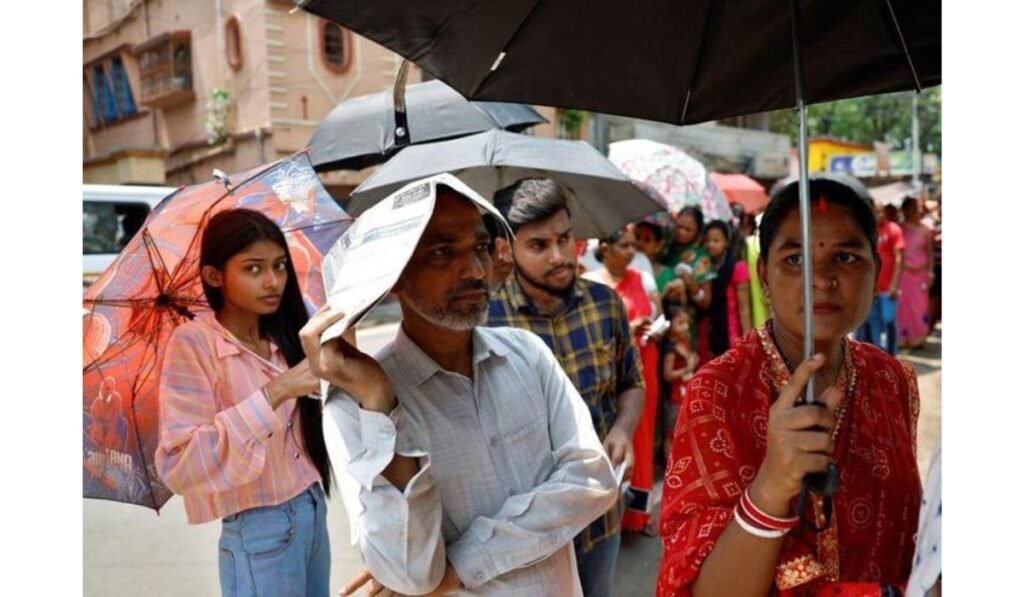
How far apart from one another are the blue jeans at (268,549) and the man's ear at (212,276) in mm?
623

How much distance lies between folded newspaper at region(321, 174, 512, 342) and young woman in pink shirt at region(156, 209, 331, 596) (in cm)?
71

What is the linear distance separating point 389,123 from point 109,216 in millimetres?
6365

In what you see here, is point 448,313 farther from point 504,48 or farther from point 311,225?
point 311,225

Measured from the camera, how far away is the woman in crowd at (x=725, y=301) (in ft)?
17.5

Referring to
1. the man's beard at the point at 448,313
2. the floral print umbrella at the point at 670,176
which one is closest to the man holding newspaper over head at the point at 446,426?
the man's beard at the point at 448,313

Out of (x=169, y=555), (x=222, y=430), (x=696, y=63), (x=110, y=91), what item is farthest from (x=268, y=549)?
(x=110, y=91)

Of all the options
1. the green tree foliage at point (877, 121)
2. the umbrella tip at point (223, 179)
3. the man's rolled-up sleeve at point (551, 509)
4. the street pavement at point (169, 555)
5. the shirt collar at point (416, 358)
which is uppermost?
the green tree foliage at point (877, 121)

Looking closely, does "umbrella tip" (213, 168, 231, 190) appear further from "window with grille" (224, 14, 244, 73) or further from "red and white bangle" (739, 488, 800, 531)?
"window with grille" (224, 14, 244, 73)

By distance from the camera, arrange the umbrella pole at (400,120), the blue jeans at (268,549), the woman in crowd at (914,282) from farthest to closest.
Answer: the woman in crowd at (914,282) → the umbrella pole at (400,120) → the blue jeans at (268,549)

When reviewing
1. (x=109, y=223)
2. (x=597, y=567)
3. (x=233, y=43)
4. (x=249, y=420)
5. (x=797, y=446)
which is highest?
(x=233, y=43)

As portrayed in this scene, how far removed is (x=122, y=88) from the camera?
63.3ft

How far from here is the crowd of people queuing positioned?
132cm

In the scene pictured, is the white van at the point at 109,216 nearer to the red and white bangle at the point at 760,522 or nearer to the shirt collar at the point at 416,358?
the shirt collar at the point at 416,358

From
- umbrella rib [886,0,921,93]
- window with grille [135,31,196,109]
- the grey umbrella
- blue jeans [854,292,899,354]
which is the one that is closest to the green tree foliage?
window with grille [135,31,196,109]
